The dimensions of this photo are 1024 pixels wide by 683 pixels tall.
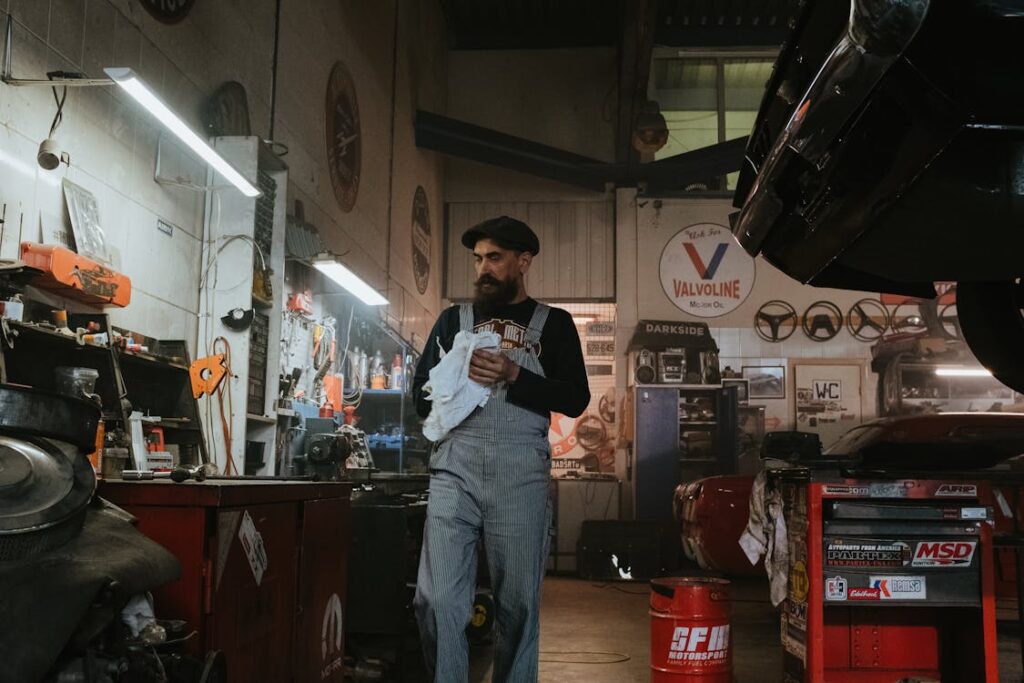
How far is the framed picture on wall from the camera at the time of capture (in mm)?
10312

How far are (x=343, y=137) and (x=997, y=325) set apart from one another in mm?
5216

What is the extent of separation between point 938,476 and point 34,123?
3.44 meters

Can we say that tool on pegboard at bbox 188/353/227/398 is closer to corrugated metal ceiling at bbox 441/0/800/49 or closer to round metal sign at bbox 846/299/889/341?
corrugated metal ceiling at bbox 441/0/800/49

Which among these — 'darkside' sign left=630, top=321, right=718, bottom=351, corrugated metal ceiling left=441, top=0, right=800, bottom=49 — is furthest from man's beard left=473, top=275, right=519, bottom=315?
corrugated metal ceiling left=441, top=0, right=800, bottom=49

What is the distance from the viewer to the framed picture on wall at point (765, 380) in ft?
33.8

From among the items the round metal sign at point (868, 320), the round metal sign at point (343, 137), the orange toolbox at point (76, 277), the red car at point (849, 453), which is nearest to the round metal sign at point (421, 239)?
the round metal sign at point (343, 137)

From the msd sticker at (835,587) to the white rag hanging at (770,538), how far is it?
240 mm

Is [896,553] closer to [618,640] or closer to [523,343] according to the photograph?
[523,343]

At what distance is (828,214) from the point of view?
2.12m

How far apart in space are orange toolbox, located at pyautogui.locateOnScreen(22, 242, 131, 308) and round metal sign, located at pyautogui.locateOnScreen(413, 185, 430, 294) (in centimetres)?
596

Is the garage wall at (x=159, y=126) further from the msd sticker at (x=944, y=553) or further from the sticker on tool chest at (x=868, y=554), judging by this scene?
the msd sticker at (x=944, y=553)

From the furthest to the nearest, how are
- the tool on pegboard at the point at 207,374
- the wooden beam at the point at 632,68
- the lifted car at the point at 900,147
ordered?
the wooden beam at the point at 632,68 < the tool on pegboard at the point at 207,374 < the lifted car at the point at 900,147

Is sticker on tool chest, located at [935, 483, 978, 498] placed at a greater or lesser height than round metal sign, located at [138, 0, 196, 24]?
lesser

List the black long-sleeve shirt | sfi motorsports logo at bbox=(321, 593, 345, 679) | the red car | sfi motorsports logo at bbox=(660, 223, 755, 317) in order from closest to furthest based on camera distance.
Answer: the black long-sleeve shirt
sfi motorsports logo at bbox=(321, 593, 345, 679)
the red car
sfi motorsports logo at bbox=(660, 223, 755, 317)
